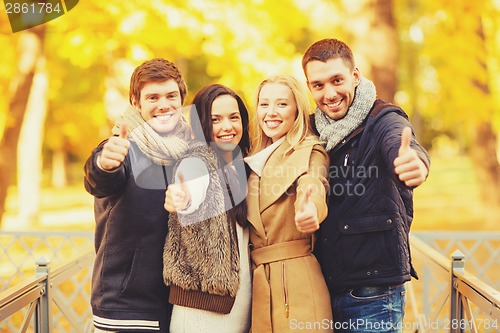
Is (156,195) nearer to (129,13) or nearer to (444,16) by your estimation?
(129,13)

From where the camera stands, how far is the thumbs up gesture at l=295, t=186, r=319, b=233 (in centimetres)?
249

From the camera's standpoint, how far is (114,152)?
8.32 feet

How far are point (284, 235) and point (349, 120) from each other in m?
0.60

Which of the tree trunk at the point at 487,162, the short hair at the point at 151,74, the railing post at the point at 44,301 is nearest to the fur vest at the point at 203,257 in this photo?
the short hair at the point at 151,74

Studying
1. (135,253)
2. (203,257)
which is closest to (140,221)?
(135,253)

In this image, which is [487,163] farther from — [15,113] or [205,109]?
[205,109]

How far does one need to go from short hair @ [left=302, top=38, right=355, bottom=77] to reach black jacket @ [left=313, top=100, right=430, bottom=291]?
30 cm

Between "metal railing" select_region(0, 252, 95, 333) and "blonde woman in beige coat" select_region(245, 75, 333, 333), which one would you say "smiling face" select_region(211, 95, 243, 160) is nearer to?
"blonde woman in beige coat" select_region(245, 75, 333, 333)

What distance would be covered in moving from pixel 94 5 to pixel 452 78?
5.12 m

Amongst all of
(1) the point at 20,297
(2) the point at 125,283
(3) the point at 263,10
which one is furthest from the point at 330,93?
(3) the point at 263,10

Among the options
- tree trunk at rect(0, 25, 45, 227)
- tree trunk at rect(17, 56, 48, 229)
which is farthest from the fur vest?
tree trunk at rect(17, 56, 48, 229)

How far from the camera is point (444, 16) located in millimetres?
9516

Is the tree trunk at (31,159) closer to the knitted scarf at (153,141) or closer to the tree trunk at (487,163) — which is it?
the tree trunk at (487,163)

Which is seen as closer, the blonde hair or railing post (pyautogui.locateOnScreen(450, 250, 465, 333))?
the blonde hair
